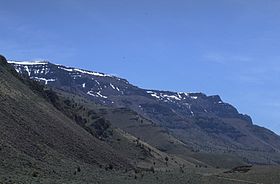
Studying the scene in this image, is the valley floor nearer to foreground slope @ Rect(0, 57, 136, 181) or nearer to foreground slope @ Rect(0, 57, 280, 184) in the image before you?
foreground slope @ Rect(0, 57, 280, 184)

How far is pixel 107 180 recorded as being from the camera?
79375 millimetres

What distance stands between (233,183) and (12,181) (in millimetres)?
42398

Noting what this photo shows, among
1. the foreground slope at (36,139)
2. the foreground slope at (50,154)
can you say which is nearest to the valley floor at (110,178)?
the foreground slope at (50,154)

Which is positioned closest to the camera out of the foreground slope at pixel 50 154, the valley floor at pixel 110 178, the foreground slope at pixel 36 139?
the valley floor at pixel 110 178

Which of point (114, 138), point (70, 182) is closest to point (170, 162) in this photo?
point (114, 138)

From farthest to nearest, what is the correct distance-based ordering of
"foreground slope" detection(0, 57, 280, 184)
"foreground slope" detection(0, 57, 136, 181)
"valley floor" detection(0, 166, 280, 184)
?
1. "foreground slope" detection(0, 57, 136, 181)
2. "foreground slope" detection(0, 57, 280, 184)
3. "valley floor" detection(0, 166, 280, 184)

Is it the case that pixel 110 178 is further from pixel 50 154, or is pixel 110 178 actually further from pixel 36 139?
pixel 36 139

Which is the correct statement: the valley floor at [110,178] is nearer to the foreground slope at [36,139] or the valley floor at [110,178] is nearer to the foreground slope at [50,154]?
the foreground slope at [50,154]

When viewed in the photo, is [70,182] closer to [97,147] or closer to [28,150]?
[28,150]

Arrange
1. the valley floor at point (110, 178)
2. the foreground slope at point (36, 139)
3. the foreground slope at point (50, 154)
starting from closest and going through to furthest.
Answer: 1. the valley floor at point (110, 178)
2. the foreground slope at point (50, 154)
3. the foreground slope at point (36, 139)

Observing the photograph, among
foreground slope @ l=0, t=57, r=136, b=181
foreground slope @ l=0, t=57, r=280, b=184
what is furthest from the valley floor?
foreground slope @ l=0, t=57, r=136, b=181

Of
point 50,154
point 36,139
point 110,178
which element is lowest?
point 110,178

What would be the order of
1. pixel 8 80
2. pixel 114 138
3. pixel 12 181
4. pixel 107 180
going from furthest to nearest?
pixel 114 138
pixel 8 80
pixel 107 180
pixel 12 181

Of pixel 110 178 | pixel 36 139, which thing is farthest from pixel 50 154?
pixel 110 178
